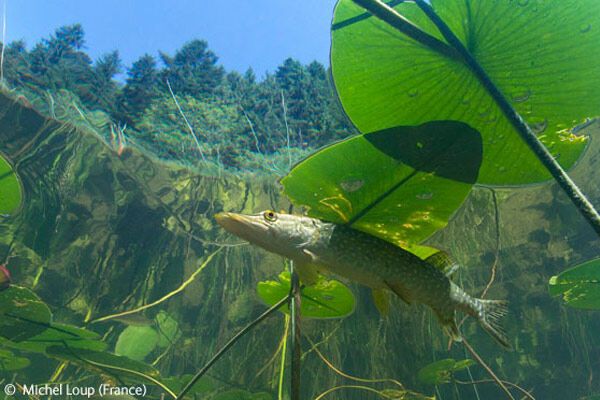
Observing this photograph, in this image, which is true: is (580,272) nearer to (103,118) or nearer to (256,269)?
(256,269)

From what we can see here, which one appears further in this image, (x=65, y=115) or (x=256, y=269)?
(x=256, y=269)

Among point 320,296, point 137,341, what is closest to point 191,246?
point 137,341

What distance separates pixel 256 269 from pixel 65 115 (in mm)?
3397

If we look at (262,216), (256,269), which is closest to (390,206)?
(262,216)

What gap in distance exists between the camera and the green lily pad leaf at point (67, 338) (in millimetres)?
2252

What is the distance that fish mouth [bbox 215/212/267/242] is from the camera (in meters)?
1.04

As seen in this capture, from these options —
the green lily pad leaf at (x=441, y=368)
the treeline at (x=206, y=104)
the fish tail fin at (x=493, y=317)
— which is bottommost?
the green lily pad leaf at (x=441, y=368)

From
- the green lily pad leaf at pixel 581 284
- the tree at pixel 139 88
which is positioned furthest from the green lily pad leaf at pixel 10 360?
the green lily pad leaf at pixel 581 284

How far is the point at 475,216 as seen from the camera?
5125 mm

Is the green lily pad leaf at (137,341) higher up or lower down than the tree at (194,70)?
lower down

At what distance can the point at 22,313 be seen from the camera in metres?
2.24

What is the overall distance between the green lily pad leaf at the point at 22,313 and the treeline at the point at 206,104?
120 inches

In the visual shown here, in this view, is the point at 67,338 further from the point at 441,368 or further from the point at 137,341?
the point at 441,368

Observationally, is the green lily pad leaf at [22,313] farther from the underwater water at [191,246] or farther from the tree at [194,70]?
the tree at [194,70]
